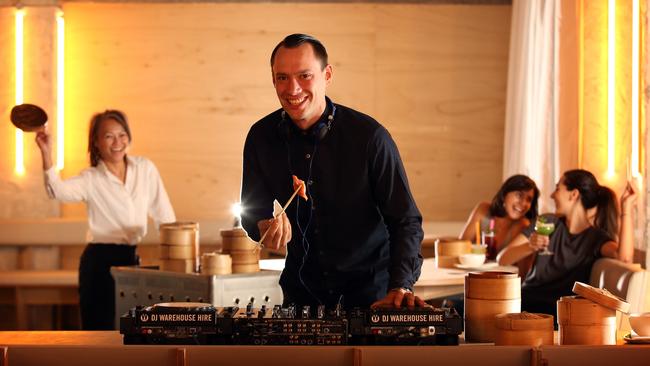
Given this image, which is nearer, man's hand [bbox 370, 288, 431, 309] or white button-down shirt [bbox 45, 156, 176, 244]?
man's hand [bbox 370, 288, 431, 309]

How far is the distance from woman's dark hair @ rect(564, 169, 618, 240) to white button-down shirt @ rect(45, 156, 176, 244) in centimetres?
244

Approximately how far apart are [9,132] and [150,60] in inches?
47.0

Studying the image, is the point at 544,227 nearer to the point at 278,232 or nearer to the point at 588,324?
the point at 588,324

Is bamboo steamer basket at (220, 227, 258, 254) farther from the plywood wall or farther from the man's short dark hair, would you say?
the plywood wall

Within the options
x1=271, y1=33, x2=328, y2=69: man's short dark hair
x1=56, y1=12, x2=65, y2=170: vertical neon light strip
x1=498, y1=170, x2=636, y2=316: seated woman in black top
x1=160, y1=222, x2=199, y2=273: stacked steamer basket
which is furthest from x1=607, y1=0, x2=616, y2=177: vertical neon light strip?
x1=56, y1=12, x2=65, y2=170: vertical neon light strip

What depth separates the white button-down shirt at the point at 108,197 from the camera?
553 centimetres

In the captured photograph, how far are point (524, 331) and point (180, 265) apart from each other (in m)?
2.64

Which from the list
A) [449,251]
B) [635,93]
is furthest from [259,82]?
[635,93]

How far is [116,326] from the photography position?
546cm

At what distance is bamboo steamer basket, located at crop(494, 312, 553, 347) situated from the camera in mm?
2566

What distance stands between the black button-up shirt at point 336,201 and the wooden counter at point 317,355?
48 cm

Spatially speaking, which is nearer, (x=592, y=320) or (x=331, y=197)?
(x=592, y=320)

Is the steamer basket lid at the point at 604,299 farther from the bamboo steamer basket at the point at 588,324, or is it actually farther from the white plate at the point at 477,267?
the white plate at the point at 477,267

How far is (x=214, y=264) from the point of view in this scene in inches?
187
